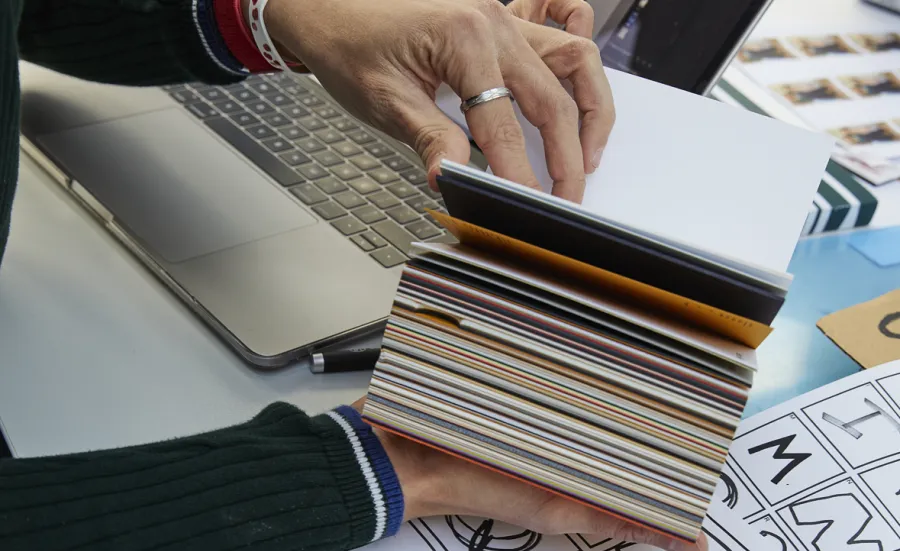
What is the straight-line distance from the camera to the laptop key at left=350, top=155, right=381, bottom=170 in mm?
757

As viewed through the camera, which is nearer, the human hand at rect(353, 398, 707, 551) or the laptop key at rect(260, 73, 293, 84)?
the human hand at rect(353, 398, 707, 551)

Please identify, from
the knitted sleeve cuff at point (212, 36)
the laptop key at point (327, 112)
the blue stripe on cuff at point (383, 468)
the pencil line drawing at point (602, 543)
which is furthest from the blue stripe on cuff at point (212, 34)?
the pencil line drawing at point (602, 543)

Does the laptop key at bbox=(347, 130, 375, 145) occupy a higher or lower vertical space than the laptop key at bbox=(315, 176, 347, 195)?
higher

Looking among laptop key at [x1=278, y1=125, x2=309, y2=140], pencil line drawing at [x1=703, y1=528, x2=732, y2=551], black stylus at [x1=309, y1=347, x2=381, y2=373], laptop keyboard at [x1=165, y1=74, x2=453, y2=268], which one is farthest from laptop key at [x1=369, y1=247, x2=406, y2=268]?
pencil line drawing at [x1=703, y1=528, x2=732, y2=551]

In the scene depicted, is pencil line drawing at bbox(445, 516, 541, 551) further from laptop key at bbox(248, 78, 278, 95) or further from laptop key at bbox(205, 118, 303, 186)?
laptop key at bbox(248, 78, 278, 95)

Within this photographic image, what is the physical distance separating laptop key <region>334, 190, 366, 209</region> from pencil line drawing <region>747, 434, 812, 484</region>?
383 mm

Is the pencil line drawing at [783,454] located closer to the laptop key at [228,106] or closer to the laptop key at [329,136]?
the laptop key at [329,136]

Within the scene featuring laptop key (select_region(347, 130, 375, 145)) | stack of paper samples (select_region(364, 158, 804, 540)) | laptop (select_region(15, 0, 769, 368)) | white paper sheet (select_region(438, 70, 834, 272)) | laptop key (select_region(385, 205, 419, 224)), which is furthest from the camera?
laptop key (select_region(347, 130, 375, 145))

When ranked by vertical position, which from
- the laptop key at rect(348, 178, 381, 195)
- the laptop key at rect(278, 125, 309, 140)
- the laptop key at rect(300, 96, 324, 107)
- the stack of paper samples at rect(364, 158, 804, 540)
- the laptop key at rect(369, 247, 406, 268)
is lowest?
the laptop key at rect(369, 247, 406, 268)

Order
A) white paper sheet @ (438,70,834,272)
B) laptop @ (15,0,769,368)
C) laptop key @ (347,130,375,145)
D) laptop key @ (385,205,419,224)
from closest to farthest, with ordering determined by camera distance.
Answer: white paper sheet @ (438,70,834,272) → laptop @ (15,0,769,368) → laptop key @ (385,205,419,224) → laptop key @ (347,130,375,145)

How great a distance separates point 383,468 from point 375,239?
24 cm

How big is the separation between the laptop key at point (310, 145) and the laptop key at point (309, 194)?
65mm

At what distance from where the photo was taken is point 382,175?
749mm

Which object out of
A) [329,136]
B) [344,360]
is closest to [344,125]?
[329,136]
